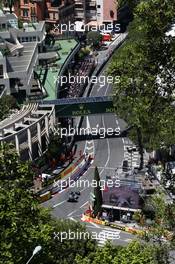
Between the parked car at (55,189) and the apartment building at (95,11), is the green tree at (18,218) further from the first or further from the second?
the apartment building at (95,11)

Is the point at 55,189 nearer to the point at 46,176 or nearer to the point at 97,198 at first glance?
the point at 46,176

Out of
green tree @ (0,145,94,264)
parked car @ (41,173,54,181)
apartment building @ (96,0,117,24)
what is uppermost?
green tree @ (0,145,94,264)

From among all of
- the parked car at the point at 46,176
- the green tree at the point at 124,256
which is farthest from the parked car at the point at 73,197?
the green tree at the point at 124,256

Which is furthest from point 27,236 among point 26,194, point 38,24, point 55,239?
point 38,24

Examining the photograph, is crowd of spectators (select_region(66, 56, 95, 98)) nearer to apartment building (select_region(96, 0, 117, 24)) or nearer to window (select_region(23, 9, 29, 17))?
apartment building (select_region(96, 0, 117, 24))

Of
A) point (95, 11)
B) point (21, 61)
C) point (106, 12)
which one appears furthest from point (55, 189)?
point (95, 11)

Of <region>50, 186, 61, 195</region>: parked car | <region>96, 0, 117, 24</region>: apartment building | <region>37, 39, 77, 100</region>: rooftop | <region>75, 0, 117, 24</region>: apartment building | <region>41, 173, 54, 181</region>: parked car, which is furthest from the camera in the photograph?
<region>75, 0, 117, 24</region>: apartment building

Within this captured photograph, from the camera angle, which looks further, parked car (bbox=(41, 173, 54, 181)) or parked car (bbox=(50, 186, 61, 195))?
parked car (bbox=(41, 173, 54, 181))

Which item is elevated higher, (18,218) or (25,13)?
(18,218)

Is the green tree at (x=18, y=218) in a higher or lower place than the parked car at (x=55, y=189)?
higher

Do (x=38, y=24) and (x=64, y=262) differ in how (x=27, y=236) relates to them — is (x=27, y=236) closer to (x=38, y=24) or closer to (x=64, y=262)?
(x=64, y=262)

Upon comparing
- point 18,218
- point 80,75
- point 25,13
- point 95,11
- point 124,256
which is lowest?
point 80,75

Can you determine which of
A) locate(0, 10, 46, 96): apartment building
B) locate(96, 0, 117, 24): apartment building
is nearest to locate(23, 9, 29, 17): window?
locate(0, 10, 46, 96): apartment building
